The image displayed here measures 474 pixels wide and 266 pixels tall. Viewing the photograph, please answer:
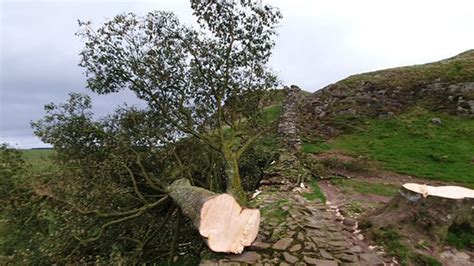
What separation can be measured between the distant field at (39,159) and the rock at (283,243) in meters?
6.62

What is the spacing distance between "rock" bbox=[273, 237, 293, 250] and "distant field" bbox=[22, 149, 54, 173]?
6.62 metres

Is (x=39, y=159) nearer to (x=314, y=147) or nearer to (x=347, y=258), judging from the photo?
(x=347, y=258)

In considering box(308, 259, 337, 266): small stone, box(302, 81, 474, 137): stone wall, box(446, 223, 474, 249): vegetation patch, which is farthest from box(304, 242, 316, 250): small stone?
box(302, 81, 474, 137): stone wall

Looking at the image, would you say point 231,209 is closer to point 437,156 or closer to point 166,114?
point 166,114

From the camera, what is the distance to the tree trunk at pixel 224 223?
5.75 meters

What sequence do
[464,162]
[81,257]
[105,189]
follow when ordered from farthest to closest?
1. [464,162]
2. [105,189]
3. [81,257]

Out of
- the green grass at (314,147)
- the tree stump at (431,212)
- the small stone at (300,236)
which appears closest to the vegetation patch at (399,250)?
the tree stump at (431,212)

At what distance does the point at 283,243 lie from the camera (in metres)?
6.27

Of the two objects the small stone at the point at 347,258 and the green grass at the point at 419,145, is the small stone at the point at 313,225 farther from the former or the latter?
the green grass at the point at 419,145

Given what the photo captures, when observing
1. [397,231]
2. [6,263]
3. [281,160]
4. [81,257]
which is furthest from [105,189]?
[281,160]

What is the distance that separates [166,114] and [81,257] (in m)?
5.23

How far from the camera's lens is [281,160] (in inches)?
579

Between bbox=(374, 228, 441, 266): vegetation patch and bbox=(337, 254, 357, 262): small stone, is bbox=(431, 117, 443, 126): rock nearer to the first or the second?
bbox=(374, 228, 441, 266): vegetation patch

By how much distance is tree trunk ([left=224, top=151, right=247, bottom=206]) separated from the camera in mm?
8086
